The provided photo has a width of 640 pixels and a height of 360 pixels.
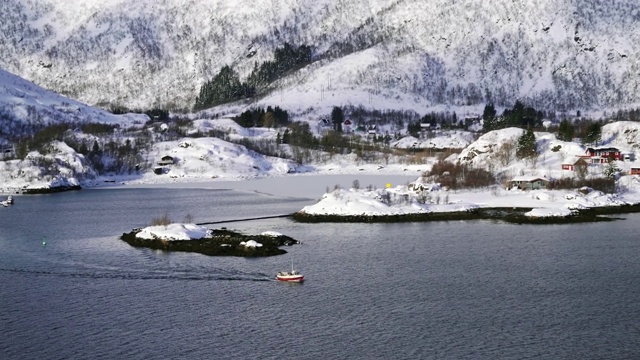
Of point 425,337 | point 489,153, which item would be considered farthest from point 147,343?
point 489,153

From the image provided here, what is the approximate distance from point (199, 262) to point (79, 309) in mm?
16864

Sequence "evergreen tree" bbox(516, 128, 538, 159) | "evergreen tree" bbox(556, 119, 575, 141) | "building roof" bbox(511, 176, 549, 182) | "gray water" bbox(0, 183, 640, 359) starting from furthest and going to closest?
"evergreen tree" bbox(556, 119, 575, 141) < "evergreen tree" bbox(516, 128, 538, 159) < "building roof" bbox(511, 176, 549, 182) < "gray water" bbox(0, 183, 640, 359)

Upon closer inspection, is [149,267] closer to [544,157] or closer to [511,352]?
[511,352]

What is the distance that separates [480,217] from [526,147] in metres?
47.1

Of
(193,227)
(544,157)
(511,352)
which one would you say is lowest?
(511,352)

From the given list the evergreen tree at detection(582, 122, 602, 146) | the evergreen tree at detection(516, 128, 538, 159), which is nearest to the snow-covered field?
the evergreen tree at detection(516, 128, 538, 159)

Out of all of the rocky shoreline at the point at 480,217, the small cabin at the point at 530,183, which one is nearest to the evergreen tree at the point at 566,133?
the small cabin at the point at 530,183

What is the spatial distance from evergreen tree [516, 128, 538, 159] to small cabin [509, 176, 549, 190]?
1597 centimetres

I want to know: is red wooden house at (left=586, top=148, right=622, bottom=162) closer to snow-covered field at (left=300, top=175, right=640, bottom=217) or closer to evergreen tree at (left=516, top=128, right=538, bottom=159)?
evergreen tree at (left=516, top=128, right=538, bottom=159)

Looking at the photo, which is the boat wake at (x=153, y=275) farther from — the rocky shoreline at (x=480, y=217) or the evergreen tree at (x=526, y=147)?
the evergreen tree at (x=526, y=147)

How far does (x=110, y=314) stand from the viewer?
52.3 meters

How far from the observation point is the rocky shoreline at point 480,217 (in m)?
93.8

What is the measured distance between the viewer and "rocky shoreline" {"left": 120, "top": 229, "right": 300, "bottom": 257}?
73500mm

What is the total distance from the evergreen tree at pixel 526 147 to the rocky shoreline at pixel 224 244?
73.3 meters
